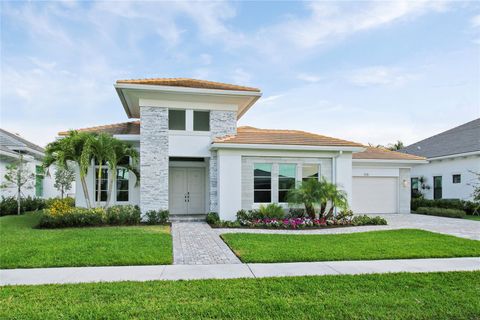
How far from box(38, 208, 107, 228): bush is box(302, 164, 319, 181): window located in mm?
8912

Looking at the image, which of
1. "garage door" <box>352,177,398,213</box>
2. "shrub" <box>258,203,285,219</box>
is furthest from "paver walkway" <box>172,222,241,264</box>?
"garage door" <box>352,177,398,213</box>

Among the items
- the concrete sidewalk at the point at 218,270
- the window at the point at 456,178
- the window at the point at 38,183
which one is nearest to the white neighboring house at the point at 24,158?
the window at the point at 38,183

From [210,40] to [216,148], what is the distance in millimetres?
5210

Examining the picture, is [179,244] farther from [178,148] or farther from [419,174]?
[419,174]

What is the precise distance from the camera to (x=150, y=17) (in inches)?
473

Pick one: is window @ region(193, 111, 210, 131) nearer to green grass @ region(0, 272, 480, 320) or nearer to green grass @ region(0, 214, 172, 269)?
green grass @ region(0, 214, 172, 269)

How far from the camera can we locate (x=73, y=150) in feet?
42.0

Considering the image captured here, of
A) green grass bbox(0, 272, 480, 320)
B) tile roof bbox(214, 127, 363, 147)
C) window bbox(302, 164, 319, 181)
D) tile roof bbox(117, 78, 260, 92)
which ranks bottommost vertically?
green grass bbox(0, 272, 480, 320)

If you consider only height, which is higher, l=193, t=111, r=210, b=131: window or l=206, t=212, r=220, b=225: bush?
l=193, t=111, r=210, b=131: window

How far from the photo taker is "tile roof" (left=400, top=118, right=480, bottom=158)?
837 inches

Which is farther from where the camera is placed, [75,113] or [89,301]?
[75,113]

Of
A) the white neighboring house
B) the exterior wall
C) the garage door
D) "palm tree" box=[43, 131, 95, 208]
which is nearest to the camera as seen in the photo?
"palm tree" box=[43, 131, 95, 208]

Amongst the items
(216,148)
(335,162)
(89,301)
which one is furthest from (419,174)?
(89,301)

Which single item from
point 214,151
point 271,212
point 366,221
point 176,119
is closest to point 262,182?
point 271,212
